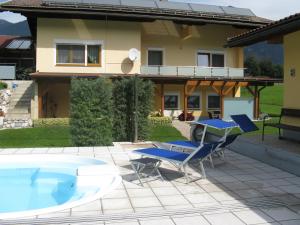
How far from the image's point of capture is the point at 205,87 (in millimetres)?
26516

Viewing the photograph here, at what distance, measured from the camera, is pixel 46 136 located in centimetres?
1567

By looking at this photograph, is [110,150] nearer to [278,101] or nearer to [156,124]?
[156,124]

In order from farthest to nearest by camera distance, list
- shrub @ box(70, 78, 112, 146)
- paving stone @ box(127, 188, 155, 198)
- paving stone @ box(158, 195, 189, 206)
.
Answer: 1. shrub @ box(70, 78, 112, 146)
2. paving stone @ box(127, 188, 155, 198)
3. paving stone @ box(158, 195, 189, 206)

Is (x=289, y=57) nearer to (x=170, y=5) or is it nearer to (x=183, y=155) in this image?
(x=183, y=155)

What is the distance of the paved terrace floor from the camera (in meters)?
4.95

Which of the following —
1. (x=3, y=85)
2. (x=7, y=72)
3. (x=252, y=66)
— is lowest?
(x=3, y=85)

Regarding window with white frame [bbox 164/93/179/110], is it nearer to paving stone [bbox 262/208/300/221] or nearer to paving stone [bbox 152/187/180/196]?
paving stone [bbox 152/187/180/196]

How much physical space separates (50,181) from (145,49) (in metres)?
18.2

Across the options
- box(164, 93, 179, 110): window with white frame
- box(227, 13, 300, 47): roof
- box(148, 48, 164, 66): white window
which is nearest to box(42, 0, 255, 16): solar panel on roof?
box(148, 48, 164, 66): white window

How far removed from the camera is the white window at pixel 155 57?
25.9m

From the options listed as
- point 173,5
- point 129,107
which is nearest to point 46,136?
point 129,107

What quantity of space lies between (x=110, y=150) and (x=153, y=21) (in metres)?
16.1

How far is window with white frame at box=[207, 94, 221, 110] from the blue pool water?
61.6 feet

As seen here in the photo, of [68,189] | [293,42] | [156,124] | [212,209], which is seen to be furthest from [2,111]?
[212,209]
